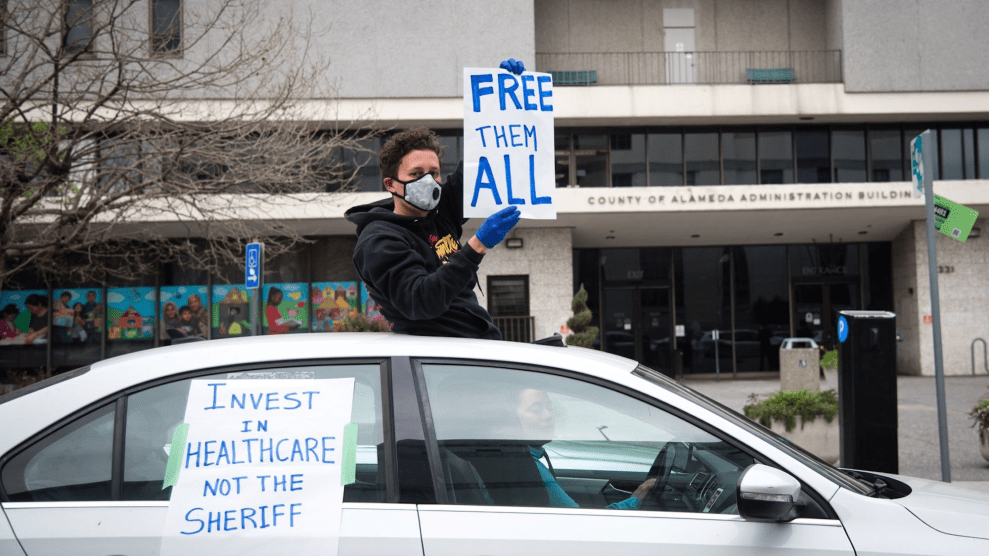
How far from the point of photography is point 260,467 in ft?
6.41

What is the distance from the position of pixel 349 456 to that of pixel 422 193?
1.24 m

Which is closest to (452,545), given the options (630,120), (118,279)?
(630,120)

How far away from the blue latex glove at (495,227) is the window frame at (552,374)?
0.62 metres

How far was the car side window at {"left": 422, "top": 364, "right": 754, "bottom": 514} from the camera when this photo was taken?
78.2 inches

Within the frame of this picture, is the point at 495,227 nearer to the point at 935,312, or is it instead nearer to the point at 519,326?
the point at 935,312

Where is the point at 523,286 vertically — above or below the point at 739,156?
below

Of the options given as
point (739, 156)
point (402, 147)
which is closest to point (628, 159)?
point (739, 156)

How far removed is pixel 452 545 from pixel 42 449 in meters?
1.20

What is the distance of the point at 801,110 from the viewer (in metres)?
16.8

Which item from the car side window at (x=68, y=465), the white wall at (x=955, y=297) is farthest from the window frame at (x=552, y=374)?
the white wall at (x=955, y=297)

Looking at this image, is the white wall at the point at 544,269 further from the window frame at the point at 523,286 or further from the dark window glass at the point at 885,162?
the dark window glass at the point at 885,162

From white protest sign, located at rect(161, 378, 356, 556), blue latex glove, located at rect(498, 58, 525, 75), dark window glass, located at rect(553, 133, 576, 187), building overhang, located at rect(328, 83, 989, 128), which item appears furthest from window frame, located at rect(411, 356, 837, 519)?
dark window glass, located at rect(553, 133, 576, 187)

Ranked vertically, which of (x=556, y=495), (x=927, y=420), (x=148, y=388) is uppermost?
(x=148, y=388)

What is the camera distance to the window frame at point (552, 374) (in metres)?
1.93
